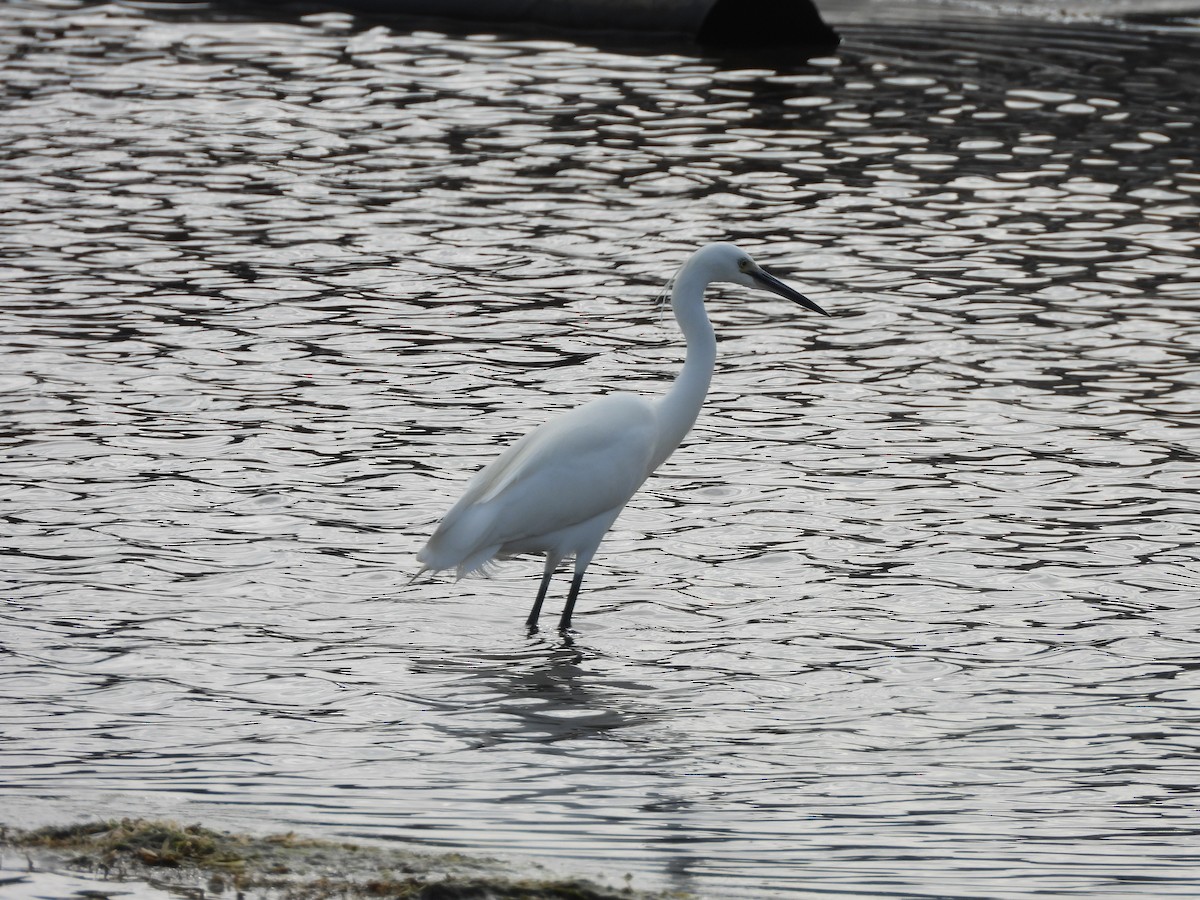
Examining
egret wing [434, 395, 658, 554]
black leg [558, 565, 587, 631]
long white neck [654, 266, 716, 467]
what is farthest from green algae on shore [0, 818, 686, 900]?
long white neck [654, 266, 716, 467]

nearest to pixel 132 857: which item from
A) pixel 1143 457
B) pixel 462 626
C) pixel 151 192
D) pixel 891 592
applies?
pixel 462 626

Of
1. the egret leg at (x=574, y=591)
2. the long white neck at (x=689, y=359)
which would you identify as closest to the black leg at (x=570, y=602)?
the egret leg at (x=574, y=591)

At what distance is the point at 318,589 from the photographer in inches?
274

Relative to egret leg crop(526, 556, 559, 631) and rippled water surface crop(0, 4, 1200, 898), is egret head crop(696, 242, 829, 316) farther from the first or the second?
egret leg crop(526, 556, 559, 631)

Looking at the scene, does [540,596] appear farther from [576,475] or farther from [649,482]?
[649,482]

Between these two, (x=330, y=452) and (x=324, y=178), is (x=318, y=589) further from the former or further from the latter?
(x=324, y=178)

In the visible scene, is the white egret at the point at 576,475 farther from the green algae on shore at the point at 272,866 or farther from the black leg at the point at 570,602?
the green algae on shore at the point at 272,866

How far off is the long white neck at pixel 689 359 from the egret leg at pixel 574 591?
0.63 meters

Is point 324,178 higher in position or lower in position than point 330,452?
higher

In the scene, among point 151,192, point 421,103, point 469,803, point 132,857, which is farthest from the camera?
point 421,103

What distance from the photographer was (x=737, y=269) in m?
7.34

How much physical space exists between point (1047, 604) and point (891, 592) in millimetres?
630

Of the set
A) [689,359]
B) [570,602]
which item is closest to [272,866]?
[570,602]

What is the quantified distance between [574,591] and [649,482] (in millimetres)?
1654
